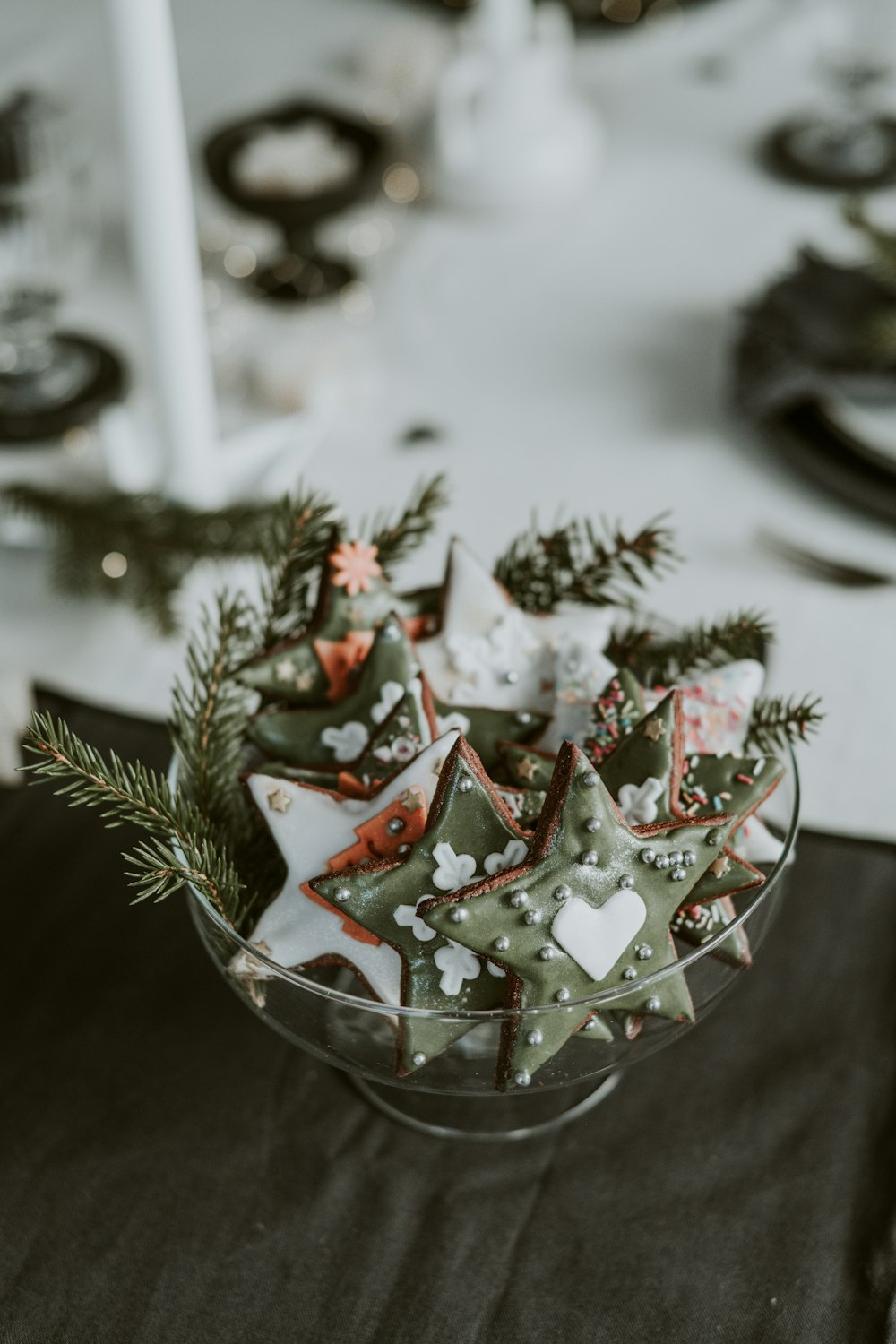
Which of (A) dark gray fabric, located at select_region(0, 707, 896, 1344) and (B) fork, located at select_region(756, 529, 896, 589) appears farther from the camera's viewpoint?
(B) fork, located at select_region(756, 529, 896, 589)

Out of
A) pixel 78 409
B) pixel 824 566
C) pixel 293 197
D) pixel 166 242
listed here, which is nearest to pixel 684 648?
pixel 824 566

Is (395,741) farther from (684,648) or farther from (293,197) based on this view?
(293,197)

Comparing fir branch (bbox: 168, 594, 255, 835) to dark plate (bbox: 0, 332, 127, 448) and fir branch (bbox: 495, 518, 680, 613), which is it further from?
dark plate (bbox: 0, 332, 127, 448)

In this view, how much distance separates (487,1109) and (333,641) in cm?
20

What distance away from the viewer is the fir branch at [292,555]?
0.51 meters

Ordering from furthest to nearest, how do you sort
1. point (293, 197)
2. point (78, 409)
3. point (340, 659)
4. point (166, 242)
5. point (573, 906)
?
point (293, 197)
point (78, 409)
point (166, 242)
point (340, 659)
point (573, 906)

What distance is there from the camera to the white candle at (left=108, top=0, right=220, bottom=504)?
68cm

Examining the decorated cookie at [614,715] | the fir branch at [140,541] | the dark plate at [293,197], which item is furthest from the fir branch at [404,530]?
the dark plate at [293,197]

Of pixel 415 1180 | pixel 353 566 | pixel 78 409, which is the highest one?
pixel 353 566

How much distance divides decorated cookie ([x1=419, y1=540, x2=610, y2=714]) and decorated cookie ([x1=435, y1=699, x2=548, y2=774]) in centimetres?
1

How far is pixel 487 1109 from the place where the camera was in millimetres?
506

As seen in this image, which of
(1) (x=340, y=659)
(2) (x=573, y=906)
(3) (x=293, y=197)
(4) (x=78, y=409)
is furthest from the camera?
(3) (x=293, y=197)

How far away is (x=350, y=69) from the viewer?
1.29m

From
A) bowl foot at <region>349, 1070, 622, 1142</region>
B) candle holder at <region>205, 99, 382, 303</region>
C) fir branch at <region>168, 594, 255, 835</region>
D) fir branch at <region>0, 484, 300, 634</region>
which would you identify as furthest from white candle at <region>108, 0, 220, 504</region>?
A: bowl foot at <region>349, 1070, 622, 1142</region>
